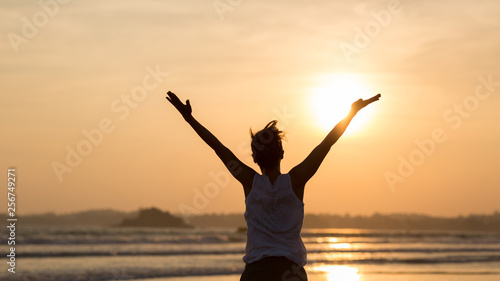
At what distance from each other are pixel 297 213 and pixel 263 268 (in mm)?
296

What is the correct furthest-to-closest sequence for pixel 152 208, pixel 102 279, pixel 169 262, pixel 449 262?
pixel 152 208 → pixel 449 262 → pixel 169 262 → pixel 102 279

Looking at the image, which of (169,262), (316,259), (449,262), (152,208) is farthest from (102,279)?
(152,208)

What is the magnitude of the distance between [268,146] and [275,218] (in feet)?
1.09

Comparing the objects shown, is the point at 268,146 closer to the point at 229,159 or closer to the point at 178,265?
the point at 229,159

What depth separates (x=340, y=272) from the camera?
67.4ft

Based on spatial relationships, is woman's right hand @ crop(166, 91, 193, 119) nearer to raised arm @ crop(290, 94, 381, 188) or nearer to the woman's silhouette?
the woman's silhouette

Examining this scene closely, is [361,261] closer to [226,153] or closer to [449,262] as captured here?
[449,262]

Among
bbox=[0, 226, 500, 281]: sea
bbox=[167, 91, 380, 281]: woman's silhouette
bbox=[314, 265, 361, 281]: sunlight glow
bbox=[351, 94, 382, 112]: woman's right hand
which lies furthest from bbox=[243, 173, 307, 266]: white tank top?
bbox=[314, 265, 361, 281]: sunlight glow

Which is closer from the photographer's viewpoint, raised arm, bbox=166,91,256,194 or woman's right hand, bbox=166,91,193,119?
raised arm, bbox=166,91,256,194

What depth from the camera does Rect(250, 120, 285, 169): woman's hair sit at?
3.15 meters

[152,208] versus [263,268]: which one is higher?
[152,208]

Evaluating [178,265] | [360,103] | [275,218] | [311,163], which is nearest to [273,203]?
[275,218]

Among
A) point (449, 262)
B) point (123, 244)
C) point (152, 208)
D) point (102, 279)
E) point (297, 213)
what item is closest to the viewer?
point (297, 213)

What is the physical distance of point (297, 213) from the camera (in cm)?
311
